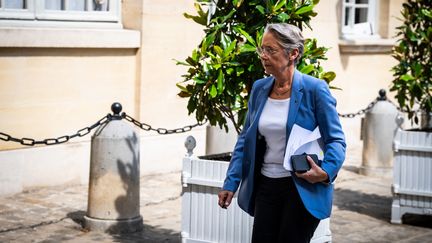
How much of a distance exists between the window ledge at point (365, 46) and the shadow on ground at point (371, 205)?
460cm

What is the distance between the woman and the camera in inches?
238

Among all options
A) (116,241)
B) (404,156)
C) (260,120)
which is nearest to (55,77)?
(116,241)

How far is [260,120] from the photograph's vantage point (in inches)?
245

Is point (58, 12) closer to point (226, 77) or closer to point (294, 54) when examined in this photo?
point (226, 77)

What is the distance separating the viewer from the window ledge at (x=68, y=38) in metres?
11.2

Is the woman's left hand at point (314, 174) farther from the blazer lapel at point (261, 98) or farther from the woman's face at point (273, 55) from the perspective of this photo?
the woman's face at point (273, 55)

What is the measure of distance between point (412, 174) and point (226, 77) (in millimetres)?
3275

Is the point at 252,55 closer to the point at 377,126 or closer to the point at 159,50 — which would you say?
the point at 159,50

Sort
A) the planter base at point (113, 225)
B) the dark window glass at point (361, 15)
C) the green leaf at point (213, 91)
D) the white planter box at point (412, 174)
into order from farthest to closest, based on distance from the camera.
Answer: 1. the dark window glass at point (361, 15)
2. the white planter box at point (412, 174)
3. the planter base at point (113, 225)
4. the green leaf at point (213, 91)

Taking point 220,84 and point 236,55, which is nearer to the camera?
point 220,84

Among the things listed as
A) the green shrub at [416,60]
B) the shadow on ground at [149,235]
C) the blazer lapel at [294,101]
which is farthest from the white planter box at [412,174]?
the blazer lapel at [294,101]

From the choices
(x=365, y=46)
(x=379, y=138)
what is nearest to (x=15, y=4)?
(x=379, y=138)

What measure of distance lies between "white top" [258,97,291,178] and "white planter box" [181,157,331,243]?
2.04 m

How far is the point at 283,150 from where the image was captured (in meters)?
6.14
